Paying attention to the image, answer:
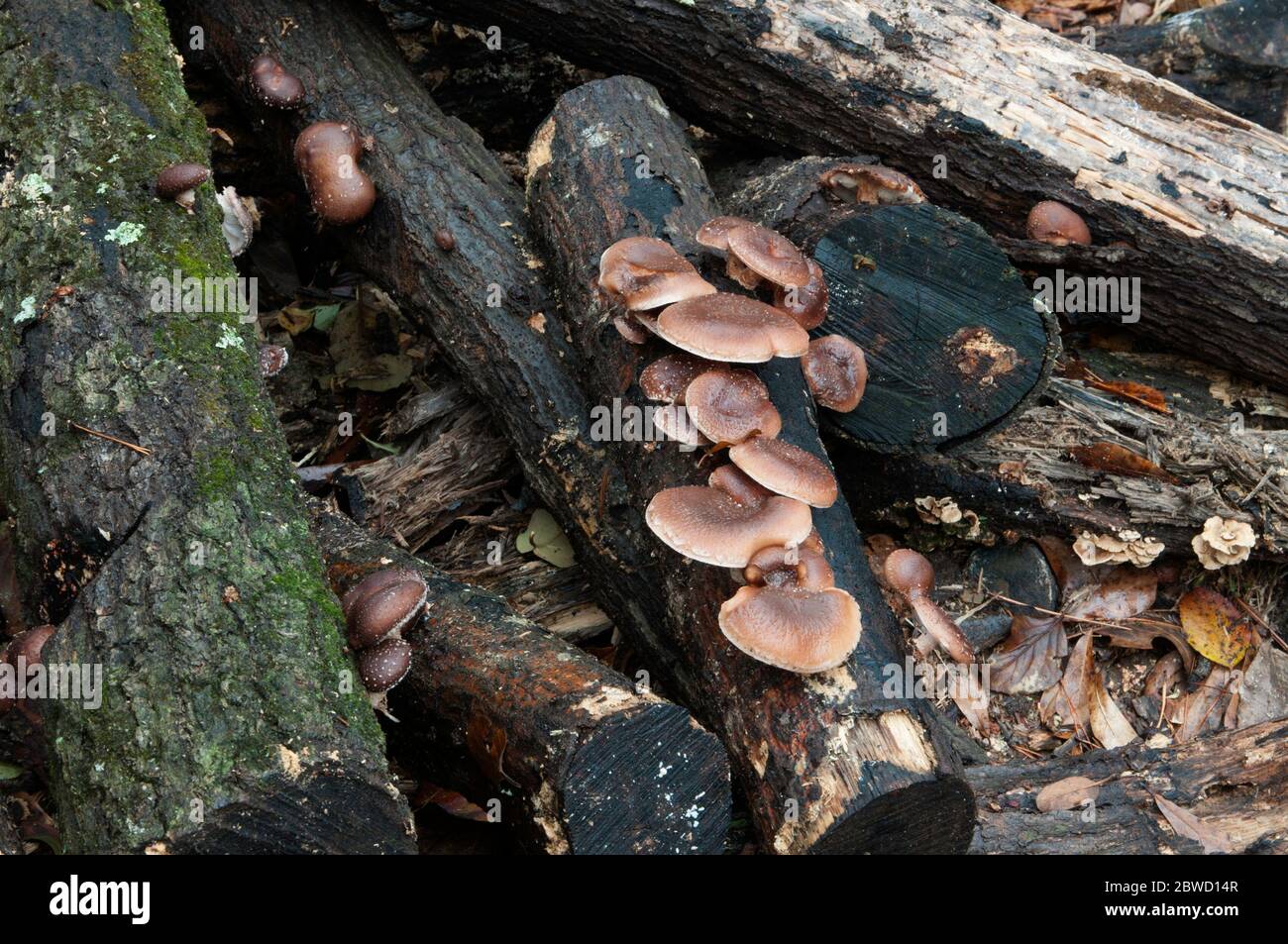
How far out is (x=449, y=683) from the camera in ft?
15.3

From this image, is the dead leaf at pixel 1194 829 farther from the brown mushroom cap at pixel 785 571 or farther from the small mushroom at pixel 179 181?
the small mushroom at pixel 179 181

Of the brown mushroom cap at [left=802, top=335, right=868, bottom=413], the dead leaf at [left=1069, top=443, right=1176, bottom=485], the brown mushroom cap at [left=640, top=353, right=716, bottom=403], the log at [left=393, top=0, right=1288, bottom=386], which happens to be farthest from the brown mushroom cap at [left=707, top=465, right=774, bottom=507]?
the log at [left=393, top=0, right=1288, bottom=386]

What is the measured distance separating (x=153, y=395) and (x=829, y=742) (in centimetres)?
293

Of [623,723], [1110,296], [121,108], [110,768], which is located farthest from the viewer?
[1110,296]

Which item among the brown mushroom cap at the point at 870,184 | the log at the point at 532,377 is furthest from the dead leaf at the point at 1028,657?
the brown mushroom cap at the point at 870,184

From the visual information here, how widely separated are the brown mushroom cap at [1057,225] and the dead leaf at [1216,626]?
2099mm

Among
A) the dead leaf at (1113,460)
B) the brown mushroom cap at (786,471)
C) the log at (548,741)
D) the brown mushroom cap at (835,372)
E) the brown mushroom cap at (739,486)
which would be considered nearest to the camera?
the log at (548,741)

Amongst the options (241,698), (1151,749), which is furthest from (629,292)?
(1151,749)

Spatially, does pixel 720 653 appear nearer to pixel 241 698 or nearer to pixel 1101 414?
pixel 241 698

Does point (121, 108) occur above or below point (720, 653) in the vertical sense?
above

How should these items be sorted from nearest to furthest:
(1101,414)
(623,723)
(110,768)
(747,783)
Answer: (110,768), (623,723), (747,783), (1101,414)

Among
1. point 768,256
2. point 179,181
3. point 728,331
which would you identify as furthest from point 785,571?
point 179,181

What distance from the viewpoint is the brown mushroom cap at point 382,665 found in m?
4.36

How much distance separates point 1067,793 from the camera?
4.88 meters
